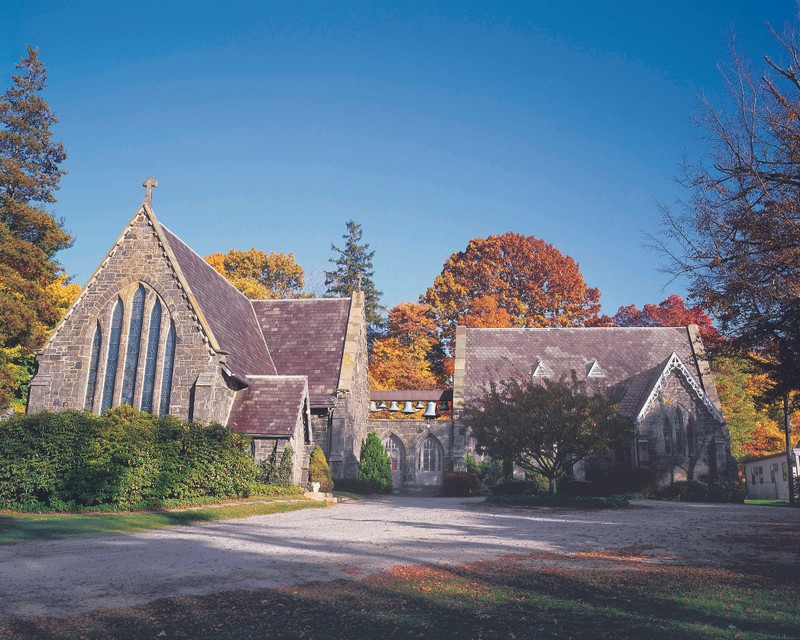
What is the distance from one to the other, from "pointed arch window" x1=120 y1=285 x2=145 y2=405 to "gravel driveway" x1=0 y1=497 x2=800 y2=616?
8.99 m

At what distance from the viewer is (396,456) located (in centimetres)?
3731

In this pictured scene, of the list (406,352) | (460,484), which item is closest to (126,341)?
(460,484)

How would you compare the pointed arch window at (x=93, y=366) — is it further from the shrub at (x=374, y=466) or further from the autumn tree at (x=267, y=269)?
the autumn tree at (x=267, y=269)

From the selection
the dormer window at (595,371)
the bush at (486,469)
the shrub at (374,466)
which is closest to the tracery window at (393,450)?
the shrub at (374,466)

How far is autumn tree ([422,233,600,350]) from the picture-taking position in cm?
5338

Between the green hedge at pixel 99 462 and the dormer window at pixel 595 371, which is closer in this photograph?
the green hedge at pixel 99 462

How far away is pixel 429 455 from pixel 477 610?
99.2 feet

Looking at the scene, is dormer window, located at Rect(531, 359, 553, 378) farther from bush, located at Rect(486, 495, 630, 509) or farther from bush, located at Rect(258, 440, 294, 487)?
bush, located at Rect(258, 440, 294, 487)

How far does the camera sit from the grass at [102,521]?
1291cm

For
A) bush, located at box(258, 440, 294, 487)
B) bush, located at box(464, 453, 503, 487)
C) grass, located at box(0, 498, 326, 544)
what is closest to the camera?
grass, located at box(0, 498, 326, 544)

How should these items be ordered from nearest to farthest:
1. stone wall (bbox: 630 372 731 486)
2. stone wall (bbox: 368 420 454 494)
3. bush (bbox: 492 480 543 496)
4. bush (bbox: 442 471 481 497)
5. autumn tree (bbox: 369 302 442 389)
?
1. bush (bbox: 492 480 543 496)
2. stone wall (bbox: 630 372 731 486)
3. bush (bbox: 442 471 481 497)
4. stone wall (bbox: 368 420 454 494)
5. autumn tree (bbox: 369 302 442 389)

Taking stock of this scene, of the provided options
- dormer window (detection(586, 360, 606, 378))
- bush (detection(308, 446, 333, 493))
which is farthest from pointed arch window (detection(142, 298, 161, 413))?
dormer window (detection(586, 360, 606, 378))

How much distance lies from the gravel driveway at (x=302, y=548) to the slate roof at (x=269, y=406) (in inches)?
175

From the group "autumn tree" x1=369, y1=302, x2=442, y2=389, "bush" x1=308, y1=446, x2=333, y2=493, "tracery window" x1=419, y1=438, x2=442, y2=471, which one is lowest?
"bush" x1=308, y1=446, x2=333, y2=493
